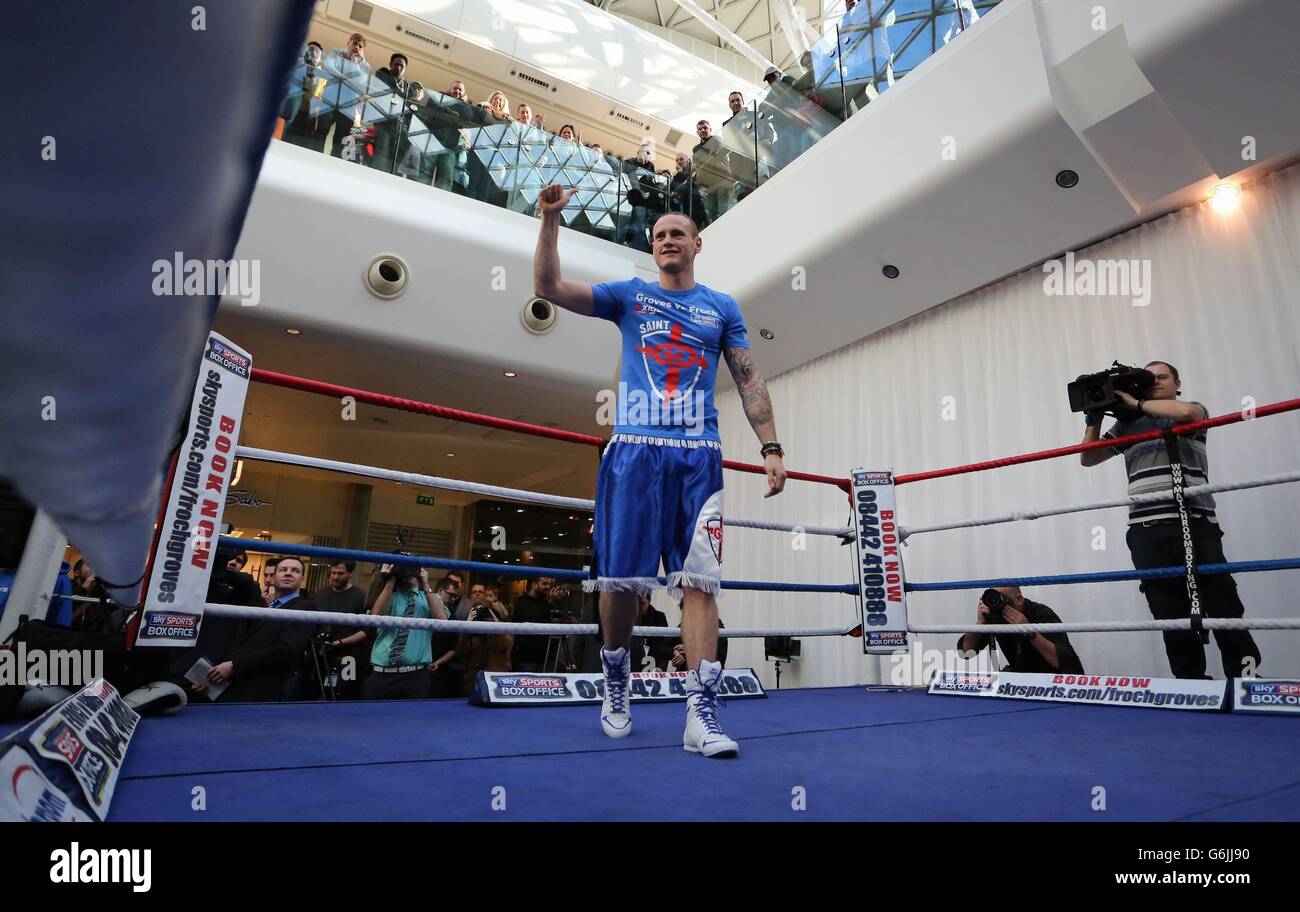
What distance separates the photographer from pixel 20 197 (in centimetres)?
22

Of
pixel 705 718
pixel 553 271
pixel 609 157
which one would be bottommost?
pixel 705 718

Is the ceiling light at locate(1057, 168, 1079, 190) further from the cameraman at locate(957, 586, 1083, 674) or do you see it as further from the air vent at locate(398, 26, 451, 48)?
the air vent at locate(398, 26, 451, 48)

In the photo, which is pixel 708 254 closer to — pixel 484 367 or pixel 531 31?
pixel 484 367

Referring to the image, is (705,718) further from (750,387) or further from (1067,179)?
(1067,179)

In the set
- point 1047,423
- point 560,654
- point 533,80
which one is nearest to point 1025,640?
point 1047,423

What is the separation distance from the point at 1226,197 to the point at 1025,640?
8.37 feet

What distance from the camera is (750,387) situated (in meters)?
1.99

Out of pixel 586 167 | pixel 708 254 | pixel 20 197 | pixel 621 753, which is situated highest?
pixel 586 167

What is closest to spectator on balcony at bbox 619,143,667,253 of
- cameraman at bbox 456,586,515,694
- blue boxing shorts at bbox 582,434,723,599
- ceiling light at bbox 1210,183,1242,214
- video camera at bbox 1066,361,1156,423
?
cameraman at bbox 456,586,515,694

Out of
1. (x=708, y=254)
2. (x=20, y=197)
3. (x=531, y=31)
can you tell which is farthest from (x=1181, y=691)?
(x=531, y=31)

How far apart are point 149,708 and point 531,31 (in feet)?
35.6

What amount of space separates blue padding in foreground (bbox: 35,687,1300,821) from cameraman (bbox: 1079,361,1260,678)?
723 mm

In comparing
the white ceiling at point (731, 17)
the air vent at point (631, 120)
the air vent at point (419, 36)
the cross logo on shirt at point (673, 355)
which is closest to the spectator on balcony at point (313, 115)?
the cross logo on shirt at point (673, 355)
